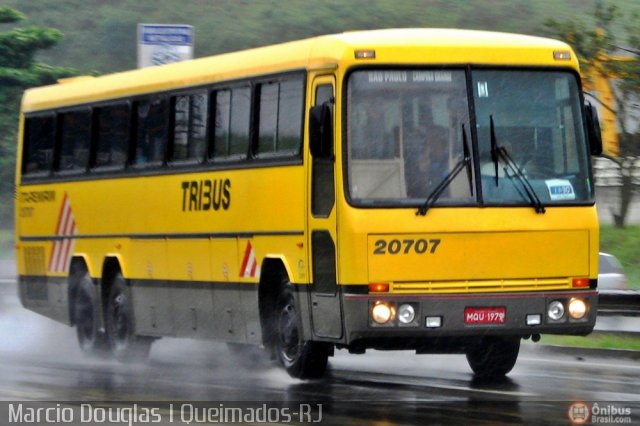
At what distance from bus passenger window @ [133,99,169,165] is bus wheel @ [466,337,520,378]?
4.37 m

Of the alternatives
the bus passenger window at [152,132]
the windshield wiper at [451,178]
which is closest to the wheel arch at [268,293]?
the windshield wiper at [451,178]

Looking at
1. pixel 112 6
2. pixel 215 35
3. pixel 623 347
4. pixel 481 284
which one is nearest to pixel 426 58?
pixel 481 284

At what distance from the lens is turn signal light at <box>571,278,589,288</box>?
15.3 m

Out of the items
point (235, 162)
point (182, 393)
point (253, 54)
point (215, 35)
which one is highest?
point (215, 35)

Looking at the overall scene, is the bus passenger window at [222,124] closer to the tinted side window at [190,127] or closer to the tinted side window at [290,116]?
the tinted side window at [190,127]

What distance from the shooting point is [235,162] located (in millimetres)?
17172

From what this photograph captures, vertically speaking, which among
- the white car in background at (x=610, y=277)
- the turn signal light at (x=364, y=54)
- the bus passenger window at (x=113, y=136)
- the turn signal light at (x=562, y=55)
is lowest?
the white car in background at (x=610, y=277)

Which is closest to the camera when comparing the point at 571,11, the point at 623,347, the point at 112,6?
the point at 623,347

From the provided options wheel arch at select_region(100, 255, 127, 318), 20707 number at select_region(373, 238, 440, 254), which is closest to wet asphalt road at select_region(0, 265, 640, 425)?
wheel arch at select_region(100, 255, 127, 318)

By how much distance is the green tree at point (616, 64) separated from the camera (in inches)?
1358

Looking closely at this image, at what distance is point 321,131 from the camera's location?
49.0 feet

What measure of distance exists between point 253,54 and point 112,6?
68140 millimetres

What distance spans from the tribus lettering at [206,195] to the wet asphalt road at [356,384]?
1.72 metres

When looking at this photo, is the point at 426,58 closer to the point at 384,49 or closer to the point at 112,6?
the point at 384,49
